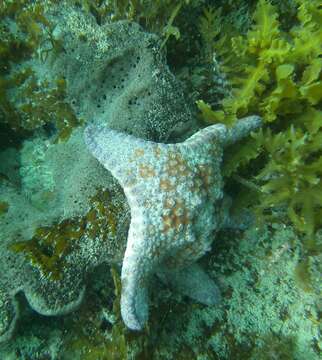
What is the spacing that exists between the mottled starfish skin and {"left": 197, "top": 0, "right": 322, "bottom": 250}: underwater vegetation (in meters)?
0.47

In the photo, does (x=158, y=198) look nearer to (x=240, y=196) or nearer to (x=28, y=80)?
(x=240, y=196)

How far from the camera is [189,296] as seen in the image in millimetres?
3088

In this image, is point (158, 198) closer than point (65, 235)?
Yes

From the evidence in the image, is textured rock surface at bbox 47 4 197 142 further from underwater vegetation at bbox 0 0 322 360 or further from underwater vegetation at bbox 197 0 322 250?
underwater vegetation at bbox 197 0 322 250

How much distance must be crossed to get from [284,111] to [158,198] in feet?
4.70

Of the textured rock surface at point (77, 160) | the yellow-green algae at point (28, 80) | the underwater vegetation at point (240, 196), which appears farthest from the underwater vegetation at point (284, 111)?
the yellow-green algae at point (28, 80)

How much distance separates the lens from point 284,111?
304 centimetres

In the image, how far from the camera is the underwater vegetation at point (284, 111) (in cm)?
284

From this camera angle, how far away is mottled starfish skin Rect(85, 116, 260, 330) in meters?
2.54

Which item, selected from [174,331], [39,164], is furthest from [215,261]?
[39,164]

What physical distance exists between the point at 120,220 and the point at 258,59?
1900mm

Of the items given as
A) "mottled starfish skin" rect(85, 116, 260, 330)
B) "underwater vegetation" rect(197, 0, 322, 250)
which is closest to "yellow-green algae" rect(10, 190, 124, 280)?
"mottled starfish skin" rect(85, 116, 260, 330)

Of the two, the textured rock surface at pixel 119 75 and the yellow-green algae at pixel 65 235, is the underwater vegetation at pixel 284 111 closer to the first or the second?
the textured rock surface at pixel 119 75

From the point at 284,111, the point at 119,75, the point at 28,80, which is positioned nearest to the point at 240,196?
the point at 284,111
